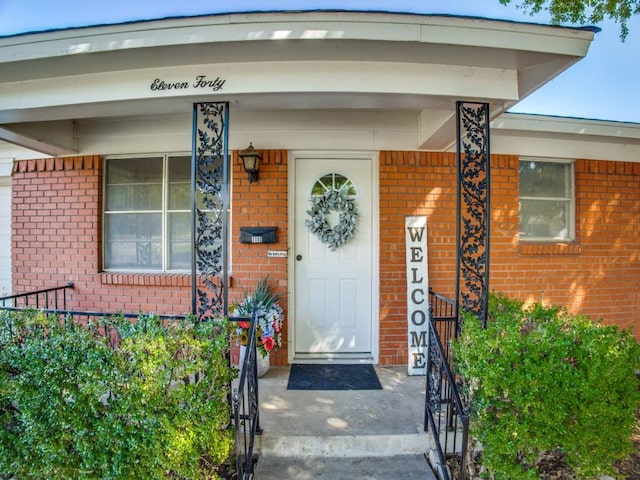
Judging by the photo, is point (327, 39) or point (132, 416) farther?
point (327, 39)

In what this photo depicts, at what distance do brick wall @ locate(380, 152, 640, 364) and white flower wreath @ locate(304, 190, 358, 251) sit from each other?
0.35 m

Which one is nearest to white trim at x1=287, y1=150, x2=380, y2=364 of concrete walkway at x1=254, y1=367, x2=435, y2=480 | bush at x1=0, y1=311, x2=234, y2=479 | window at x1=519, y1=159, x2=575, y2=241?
concrete walkway at x1=254, y1=367, x2=435, y2=480

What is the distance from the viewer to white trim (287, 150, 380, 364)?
11.7ft

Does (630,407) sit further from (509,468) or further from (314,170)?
(314,170)

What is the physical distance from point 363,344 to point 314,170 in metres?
2.03

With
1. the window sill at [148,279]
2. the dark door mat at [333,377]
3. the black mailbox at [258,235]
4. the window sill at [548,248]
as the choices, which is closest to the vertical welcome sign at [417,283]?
the dark door mat at [333,377]

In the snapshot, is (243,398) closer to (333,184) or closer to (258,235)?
(258,235)

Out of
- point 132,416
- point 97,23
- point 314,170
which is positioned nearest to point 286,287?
point 314,170

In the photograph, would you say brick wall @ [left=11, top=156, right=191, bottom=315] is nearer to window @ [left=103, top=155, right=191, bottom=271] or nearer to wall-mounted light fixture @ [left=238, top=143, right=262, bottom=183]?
window @ [left=103, top=155, right=191, bottom=271]

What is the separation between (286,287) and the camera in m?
3.52

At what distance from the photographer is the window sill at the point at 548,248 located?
3.77 metres

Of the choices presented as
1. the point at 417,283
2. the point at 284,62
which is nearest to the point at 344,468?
the point at 417,283

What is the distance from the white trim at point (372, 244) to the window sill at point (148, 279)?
3.76 feet

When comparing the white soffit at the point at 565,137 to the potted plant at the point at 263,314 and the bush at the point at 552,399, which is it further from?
the potted plant at the point at 263,314
